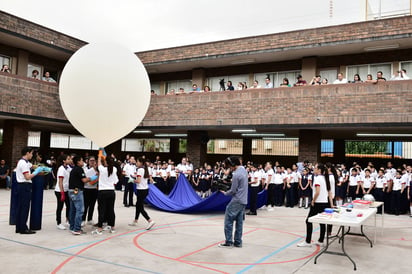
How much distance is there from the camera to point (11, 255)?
20.9 feet

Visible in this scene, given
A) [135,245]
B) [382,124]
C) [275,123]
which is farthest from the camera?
[275,123]

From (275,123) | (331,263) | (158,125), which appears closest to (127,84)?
(331,263)

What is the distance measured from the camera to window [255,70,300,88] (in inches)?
768

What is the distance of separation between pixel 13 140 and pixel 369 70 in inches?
696

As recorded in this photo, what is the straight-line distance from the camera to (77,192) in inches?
321

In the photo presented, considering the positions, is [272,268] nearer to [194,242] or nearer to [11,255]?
[194,242]

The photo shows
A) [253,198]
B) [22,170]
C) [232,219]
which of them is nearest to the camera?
[232,219]

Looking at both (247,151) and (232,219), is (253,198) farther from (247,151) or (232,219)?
(247,151)

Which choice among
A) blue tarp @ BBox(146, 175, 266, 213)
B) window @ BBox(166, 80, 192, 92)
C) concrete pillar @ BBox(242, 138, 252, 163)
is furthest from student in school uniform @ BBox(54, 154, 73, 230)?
concrete pillar @ BBox(242, 138, 252, 163)

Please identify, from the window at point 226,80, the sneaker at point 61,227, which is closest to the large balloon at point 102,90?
the sneaker at point 61,227

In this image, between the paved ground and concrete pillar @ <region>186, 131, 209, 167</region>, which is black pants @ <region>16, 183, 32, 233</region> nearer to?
the paved ground

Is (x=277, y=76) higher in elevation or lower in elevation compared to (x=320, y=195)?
higher

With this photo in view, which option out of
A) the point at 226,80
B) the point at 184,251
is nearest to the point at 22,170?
the point at 184,251

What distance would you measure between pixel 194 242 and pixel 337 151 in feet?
61.1
